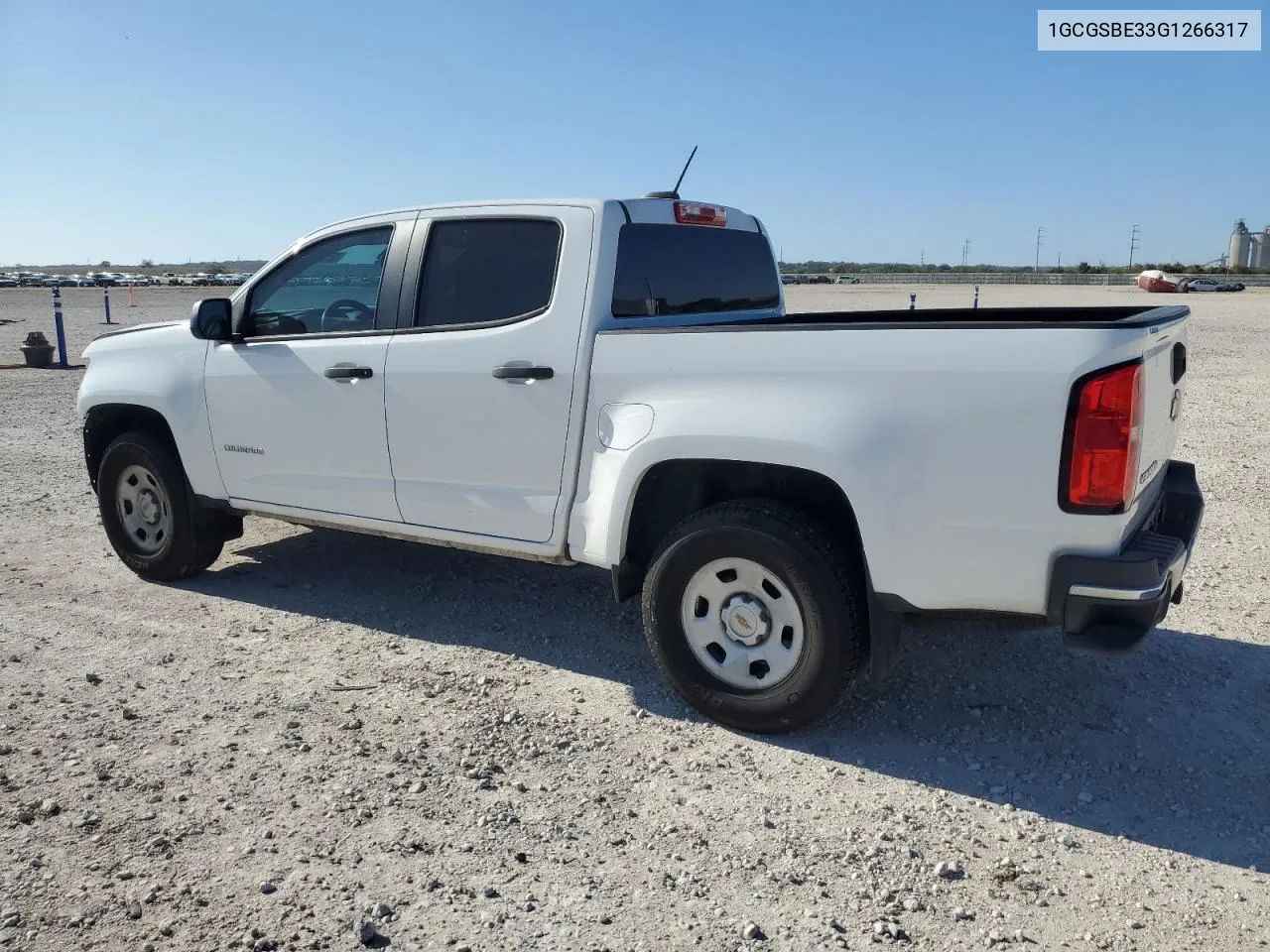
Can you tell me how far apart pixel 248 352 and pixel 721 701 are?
2.94 meters

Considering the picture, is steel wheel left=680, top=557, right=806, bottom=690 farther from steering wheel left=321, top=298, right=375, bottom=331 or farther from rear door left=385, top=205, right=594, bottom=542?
steering wheel left=321, top=298, right=375, bottom=331

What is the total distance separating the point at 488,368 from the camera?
4.20 m

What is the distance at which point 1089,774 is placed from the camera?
350 cm

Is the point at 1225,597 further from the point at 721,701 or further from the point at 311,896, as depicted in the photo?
the point at 311,896

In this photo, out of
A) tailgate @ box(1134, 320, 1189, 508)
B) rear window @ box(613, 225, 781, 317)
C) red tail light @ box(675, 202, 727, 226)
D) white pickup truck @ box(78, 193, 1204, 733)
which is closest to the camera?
white pickup truck @ box(78, 193, 1204, 733)

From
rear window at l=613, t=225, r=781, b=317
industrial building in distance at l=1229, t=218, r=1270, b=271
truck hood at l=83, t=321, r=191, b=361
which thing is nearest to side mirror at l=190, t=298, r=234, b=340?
truck hood at l=83, t=321, r=191, b=361

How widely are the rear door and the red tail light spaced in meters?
0.53

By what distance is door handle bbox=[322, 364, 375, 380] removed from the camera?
457cm

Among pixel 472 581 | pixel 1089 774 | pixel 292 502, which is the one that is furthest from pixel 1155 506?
pixel 292 502

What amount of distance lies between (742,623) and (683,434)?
72 cm

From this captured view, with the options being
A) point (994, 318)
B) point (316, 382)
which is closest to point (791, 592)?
point (994, 318)

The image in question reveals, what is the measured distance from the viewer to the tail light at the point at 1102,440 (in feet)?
9.76

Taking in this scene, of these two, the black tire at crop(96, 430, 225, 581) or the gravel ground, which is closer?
the gravel ground

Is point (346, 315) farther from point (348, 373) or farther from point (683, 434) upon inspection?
point (683, 434)
